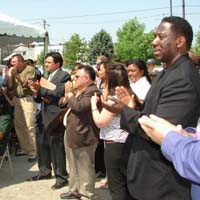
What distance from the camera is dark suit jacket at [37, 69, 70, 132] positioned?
5.54 m

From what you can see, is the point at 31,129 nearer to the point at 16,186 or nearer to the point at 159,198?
the point at 16,186

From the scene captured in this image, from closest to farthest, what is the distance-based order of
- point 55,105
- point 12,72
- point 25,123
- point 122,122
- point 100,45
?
point 122,122 → point 55,105 → point 12,72 → point 25,123 → point 100,45

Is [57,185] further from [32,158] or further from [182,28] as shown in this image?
[182,28]

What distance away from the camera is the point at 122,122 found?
2.76 m

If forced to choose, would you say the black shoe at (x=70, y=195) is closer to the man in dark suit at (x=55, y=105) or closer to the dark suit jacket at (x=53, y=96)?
the man in dark suit at (x=55, y=105)

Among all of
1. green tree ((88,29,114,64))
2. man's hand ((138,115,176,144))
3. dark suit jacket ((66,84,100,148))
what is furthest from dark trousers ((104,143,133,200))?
green tree ((88,29,114,64))

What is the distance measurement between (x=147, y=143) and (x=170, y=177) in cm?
26

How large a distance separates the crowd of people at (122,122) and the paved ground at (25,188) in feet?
0.57

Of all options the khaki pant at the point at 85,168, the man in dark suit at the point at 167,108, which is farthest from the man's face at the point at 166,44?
the khaki pant at the point at 85,168

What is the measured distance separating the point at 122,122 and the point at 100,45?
56590 millimetres

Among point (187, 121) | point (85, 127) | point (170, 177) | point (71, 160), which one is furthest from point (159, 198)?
point (71, 160)

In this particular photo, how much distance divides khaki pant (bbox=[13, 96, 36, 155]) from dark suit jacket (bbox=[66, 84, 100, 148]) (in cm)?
279

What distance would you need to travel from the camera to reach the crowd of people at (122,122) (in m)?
2.33

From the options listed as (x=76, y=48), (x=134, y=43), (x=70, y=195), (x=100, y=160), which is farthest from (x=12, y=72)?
(x=76, y=48)
